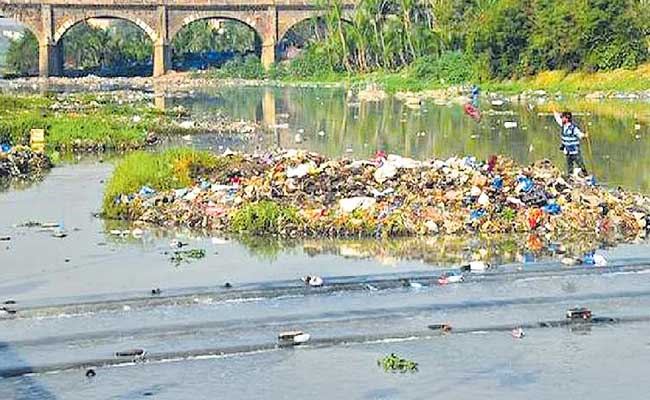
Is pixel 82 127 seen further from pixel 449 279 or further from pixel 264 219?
pixel 449 279

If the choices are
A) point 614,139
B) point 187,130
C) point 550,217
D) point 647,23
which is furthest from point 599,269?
point 647,23

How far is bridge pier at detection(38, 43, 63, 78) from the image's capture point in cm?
8044

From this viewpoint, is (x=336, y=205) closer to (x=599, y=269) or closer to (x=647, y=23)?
(x=599, y=269)

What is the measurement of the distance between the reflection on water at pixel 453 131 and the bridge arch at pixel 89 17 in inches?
1496

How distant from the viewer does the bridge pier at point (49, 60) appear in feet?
264

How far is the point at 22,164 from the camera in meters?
20.5

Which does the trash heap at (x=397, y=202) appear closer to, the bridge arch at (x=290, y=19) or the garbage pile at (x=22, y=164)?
the garbage pile at (x=22, y=164)

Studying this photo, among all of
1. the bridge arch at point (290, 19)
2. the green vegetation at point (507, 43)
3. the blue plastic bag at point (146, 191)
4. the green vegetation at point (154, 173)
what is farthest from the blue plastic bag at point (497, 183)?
the bridge arch at point (290, 19)

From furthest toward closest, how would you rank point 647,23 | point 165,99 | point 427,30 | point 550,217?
point 427,30, point 165,99, point 647,23, point 550,217

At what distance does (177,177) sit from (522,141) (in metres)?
10.9

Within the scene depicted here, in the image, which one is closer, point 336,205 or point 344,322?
point 344,322

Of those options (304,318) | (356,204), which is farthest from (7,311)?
(356,204)

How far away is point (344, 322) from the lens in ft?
30.8

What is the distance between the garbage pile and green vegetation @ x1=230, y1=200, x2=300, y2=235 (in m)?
6.99
